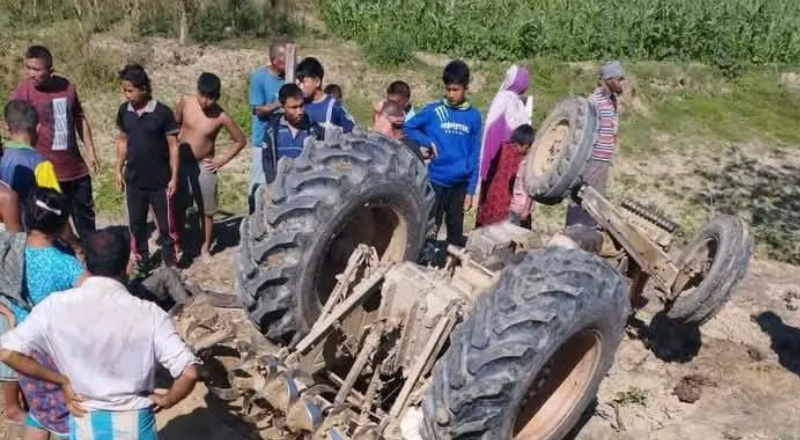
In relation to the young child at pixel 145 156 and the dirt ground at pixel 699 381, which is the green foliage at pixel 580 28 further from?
the young child at pixel 145 156

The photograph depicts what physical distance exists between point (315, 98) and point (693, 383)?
141 inches

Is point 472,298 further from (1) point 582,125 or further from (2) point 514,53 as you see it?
(2) point 514,53

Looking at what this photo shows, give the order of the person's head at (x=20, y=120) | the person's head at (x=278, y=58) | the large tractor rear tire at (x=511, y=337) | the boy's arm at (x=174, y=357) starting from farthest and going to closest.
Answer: the person's head at (x=278, y=58)
the person's head at (x=20, y=120)
the large tractor rear tire at (x=511, y=337)
the boy's arm at (x=174, y=357)

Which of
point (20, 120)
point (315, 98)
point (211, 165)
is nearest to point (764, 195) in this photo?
point (315, 98)

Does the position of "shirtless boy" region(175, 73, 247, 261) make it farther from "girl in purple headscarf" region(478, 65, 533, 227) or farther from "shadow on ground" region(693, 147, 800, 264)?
"shadow on ground" region(693, 147, 800, 264)

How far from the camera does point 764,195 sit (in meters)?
10.1

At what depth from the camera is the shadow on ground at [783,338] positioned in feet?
21.7

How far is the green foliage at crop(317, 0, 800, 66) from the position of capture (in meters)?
13.5

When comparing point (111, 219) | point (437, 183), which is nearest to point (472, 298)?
point (437, 183)

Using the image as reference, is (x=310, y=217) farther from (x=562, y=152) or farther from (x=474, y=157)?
(x=474, y=157)

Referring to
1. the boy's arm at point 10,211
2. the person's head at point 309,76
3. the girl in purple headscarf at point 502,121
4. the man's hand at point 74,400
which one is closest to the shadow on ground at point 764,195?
the girl in purple headscarf at point 502,121

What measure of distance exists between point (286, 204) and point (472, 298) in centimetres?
115

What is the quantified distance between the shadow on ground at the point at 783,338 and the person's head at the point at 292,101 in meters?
4.11

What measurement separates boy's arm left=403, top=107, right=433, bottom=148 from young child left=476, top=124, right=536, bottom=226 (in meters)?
0.71
